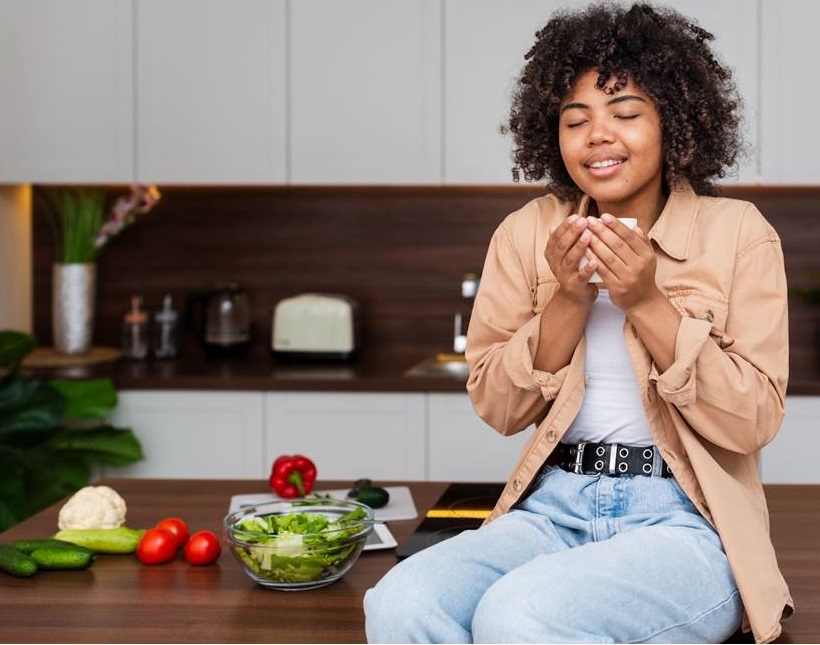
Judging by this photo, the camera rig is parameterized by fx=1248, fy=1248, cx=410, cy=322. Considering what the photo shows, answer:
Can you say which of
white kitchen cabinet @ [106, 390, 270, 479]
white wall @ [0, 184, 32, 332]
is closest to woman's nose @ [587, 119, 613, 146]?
white kitchen cabinet @ [106, 390, 270, 479]

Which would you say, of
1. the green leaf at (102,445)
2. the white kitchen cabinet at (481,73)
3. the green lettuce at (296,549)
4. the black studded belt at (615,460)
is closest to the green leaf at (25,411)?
the green leaf at (102,445)

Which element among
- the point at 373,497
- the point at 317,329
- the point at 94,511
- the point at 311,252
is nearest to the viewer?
the point at 94,511

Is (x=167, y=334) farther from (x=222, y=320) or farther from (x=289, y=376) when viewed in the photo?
(x=289, y=376)

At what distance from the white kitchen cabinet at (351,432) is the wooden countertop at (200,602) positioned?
1647 mm

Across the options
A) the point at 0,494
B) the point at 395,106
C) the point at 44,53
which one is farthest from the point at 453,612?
the point at 44,53

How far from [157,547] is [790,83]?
2713 mm

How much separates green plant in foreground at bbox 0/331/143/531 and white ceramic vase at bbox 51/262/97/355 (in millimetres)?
342

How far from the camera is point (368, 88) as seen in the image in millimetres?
3982

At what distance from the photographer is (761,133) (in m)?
3.89

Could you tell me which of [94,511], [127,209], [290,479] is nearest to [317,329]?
[127,209]

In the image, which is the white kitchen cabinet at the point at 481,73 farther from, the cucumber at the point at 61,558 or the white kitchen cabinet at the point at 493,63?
the cucumber at the point at 61,558

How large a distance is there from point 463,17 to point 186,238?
129cm

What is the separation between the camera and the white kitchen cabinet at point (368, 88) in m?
3.96

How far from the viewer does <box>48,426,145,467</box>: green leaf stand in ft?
12.2
